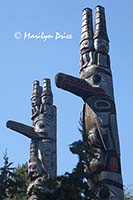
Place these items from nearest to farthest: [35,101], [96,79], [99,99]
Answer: [99,99] → [96,79] → [35,101]

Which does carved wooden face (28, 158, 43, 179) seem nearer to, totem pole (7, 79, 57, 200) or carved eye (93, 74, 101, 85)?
totem pole (7, 79, 57, 200)

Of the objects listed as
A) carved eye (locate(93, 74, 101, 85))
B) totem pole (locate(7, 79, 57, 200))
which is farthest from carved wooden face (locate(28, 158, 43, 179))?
carved eye (locate(93, 74, 101, 85))

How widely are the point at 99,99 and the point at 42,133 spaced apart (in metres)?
6.49

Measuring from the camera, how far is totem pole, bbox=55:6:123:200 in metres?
14.2

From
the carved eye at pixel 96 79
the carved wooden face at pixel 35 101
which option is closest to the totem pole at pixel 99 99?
the carved eye at pixel 96 79

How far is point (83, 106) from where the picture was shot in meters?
15.9

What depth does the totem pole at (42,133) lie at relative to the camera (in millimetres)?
20703

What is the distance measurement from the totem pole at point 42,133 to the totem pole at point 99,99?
5318 millimetres

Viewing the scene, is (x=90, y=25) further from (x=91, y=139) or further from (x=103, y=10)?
(x=91, y=139)

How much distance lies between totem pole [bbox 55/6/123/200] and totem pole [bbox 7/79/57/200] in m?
5.32

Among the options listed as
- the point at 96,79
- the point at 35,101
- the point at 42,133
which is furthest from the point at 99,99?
the point at 35,101

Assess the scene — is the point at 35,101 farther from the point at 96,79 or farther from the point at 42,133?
the point at 96,79

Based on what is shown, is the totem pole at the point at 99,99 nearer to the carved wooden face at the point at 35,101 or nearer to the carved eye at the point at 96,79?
the carved eye at the point at 96,79

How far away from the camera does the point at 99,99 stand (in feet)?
51.7
